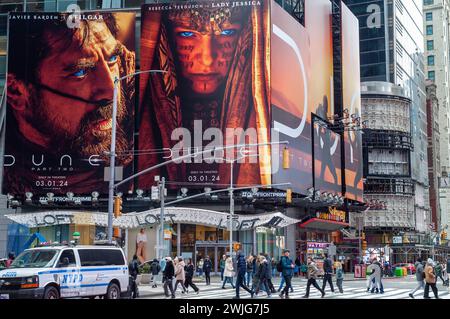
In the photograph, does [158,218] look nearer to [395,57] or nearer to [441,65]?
[395,57]

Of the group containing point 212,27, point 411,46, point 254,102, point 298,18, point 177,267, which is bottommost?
point 177,267

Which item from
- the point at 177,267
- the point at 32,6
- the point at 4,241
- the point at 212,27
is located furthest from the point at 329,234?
the point at 177,267

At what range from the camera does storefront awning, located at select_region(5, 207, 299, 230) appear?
57250 mm

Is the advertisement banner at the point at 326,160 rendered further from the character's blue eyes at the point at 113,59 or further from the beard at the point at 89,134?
the character's blue eyes at the point at 113,59

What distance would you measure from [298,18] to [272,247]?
26161mm

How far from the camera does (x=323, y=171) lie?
2781 inches

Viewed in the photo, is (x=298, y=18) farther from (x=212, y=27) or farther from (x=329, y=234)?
(x=329, y=234)

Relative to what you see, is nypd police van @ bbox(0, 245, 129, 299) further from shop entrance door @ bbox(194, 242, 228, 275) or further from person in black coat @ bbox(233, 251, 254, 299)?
shop entrance door @ bbox(194, 242, 228, 275)

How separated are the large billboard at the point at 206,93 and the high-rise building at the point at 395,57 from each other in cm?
4640

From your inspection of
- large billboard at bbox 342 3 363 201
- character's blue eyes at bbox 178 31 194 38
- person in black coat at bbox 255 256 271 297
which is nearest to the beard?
character's blue eyes at bbox 178 31 194 38

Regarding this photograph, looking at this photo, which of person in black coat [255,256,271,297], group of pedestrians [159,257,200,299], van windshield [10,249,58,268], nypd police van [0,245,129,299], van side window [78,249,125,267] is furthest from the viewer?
group of pedestrians [159,257,200,299]

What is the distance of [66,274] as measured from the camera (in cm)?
2147

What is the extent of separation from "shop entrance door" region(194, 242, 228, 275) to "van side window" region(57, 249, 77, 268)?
3771cm

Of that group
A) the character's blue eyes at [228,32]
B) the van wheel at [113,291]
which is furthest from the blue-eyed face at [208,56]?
the van wheel at [113,291]
